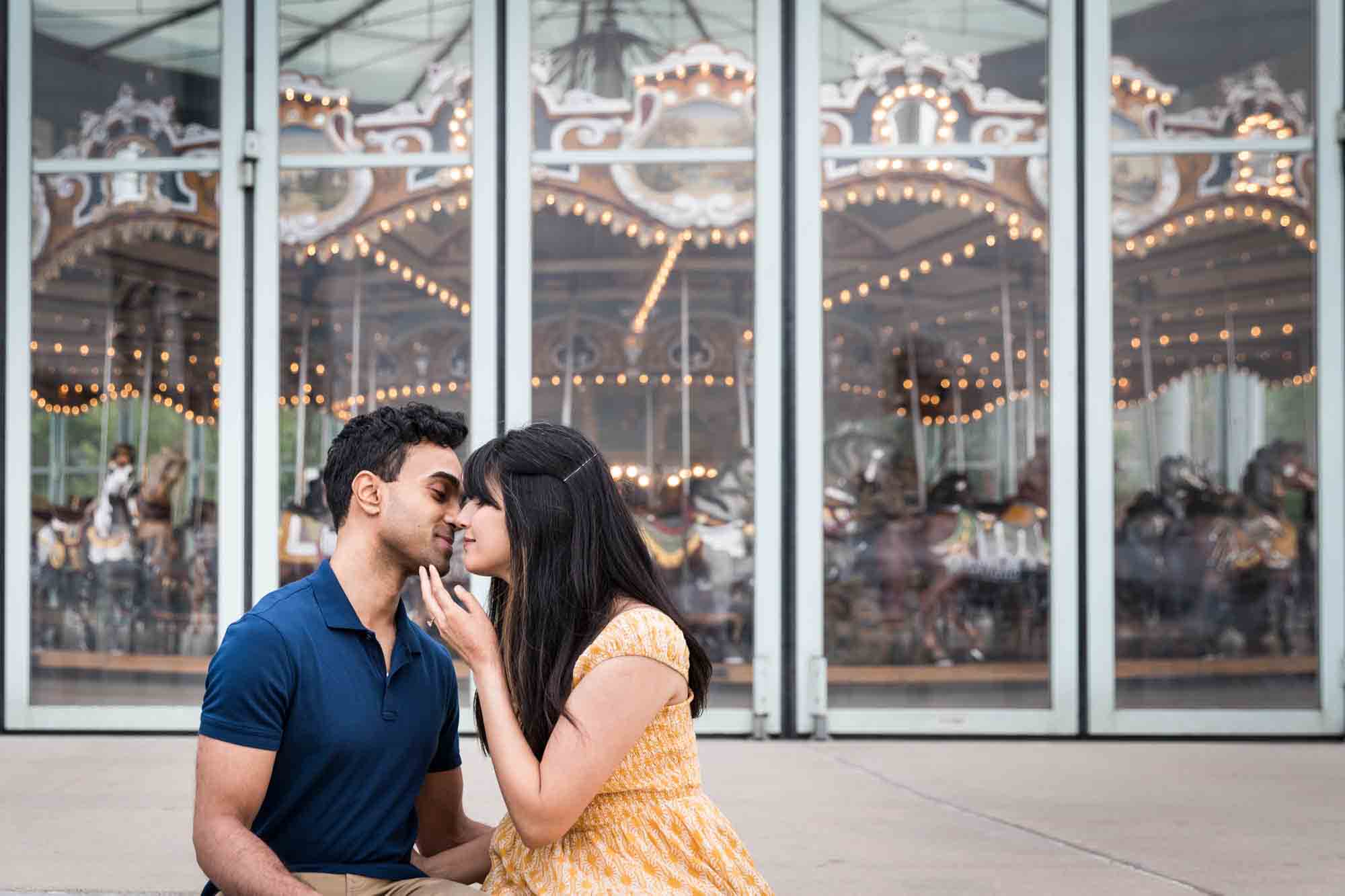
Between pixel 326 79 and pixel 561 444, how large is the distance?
5925 mm

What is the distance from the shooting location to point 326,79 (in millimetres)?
7719

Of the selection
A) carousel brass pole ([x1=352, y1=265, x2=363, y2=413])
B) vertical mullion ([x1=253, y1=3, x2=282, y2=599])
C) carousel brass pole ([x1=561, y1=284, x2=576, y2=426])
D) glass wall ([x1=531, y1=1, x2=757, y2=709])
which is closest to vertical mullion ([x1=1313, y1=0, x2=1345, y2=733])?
glass wall ([x1=531, y1=1, x2=757, y2=709])

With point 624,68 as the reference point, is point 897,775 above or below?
below

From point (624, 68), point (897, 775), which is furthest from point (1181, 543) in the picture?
point (624, 68)

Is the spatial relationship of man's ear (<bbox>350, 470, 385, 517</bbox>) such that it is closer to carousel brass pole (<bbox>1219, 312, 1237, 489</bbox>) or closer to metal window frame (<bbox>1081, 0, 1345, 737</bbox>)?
metal window frame (<bbox>1081, 0, 1345, 737</bbox>)

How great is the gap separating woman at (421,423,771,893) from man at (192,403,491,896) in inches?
5.9

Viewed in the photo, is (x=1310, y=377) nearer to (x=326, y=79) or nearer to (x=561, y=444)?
(x=326, y=79)

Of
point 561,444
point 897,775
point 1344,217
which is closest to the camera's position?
point 561,444

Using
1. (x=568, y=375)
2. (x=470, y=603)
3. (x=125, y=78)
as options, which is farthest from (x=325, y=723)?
(x=125, y=78)

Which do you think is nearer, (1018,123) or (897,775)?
(897,775)

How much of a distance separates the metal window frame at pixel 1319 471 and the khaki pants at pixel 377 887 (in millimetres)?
5509

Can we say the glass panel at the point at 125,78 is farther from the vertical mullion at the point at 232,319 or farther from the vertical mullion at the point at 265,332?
the vertical mullion at the point at 265,332

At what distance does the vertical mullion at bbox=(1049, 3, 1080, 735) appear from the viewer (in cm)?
731

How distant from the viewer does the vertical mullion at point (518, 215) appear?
7504 mm
